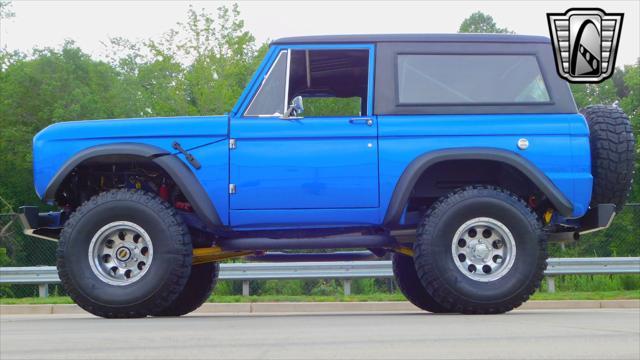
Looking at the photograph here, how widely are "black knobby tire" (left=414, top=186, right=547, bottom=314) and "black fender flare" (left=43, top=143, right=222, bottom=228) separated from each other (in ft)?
5.11

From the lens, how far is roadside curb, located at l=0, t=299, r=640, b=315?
13859 millimetres

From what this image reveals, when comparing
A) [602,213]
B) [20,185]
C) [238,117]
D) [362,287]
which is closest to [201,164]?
[238,117]

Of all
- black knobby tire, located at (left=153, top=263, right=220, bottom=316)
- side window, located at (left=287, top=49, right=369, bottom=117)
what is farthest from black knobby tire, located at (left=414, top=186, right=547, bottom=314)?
black knobby tire, located at (left=153, top=263, right=220, bottom=316)

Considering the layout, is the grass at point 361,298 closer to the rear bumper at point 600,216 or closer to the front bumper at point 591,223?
the front bumper at point 591,223

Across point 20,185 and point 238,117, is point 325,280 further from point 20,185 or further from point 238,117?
point 20,185

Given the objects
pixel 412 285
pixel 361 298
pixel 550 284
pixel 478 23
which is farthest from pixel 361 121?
pixel 478 23

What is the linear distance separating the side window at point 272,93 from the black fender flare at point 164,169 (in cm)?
66

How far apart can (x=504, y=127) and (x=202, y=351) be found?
3.66m

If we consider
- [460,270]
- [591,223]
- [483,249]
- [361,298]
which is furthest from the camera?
[361,298]

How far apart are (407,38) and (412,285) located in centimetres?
242

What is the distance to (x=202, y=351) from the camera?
389 centimetres

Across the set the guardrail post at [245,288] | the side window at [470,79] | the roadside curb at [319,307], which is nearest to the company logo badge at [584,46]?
the side window at [470,79]

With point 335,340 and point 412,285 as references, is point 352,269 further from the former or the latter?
point 335,340

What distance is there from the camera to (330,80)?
7984 mm
